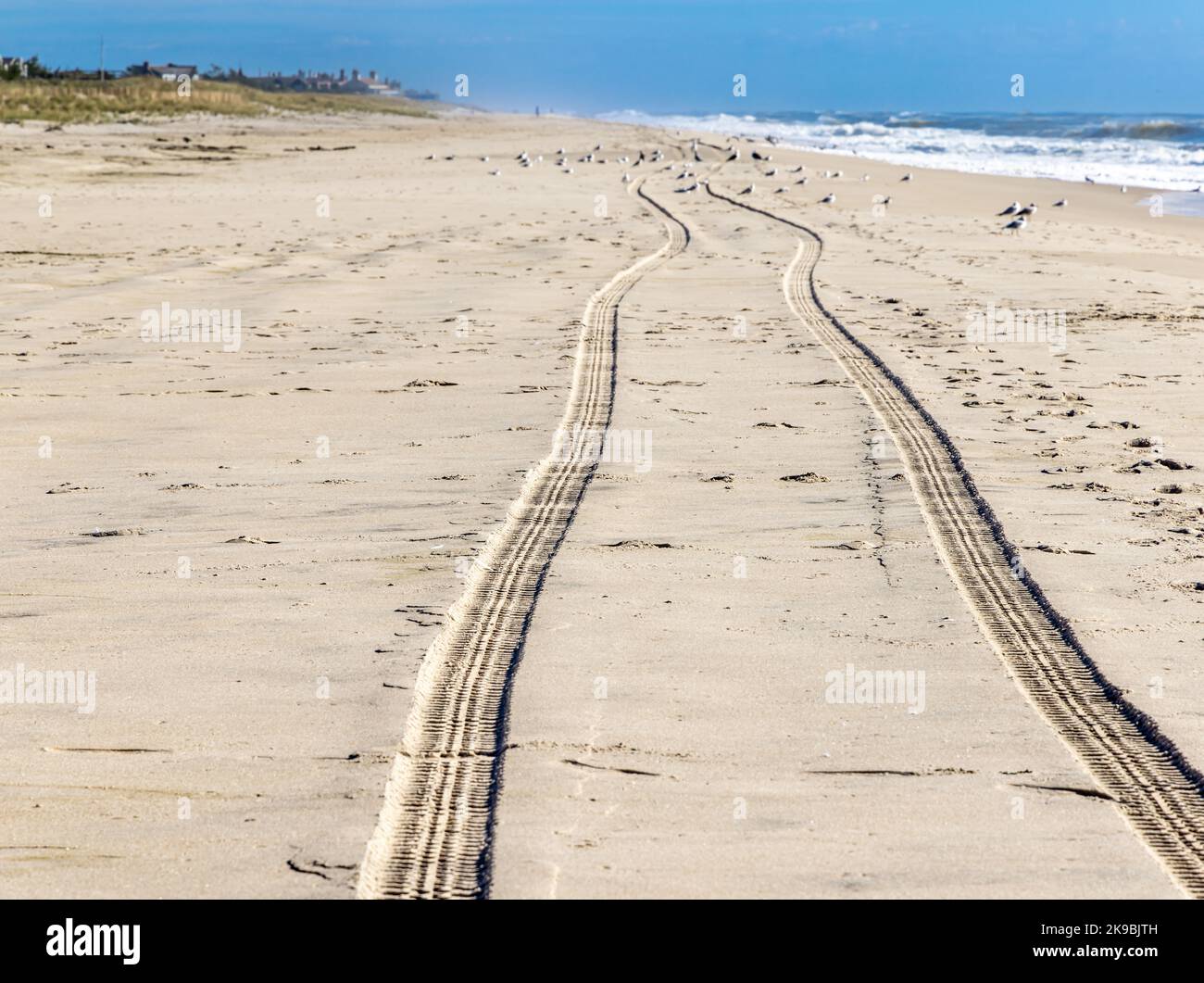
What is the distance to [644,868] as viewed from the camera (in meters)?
3.10

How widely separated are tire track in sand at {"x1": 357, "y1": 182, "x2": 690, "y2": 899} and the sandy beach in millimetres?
14

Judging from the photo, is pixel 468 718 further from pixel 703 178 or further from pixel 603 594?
pixel 703 178

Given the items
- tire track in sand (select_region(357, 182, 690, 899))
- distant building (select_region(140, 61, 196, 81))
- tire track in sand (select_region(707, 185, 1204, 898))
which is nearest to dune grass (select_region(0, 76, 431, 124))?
distant building (select_region(140, 61, 196, 81))

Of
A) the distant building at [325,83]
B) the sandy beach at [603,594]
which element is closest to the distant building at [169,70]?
the distant building at [325,83]

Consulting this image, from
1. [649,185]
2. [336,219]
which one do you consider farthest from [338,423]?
[649,185]

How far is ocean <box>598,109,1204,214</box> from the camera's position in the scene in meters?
32.8

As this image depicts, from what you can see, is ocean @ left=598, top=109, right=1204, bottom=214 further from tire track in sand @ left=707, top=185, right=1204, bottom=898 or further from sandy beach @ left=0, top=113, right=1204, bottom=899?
tire track in sand @ left=707, top=185, right=1204, bottom=898

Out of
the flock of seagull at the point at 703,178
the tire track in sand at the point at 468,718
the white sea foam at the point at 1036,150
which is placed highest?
the white sea foam at the point at 1036,150

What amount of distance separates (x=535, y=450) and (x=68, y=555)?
2394mm

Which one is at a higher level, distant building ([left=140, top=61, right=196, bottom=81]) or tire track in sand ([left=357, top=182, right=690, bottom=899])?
distant building ([left=140, top=61, right=196, bottom=81])

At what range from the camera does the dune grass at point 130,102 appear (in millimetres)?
36062

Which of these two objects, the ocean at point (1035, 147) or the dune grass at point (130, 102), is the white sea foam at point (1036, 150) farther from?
the dune grass at point (130, 102)

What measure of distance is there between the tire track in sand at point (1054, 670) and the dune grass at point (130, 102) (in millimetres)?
30960
